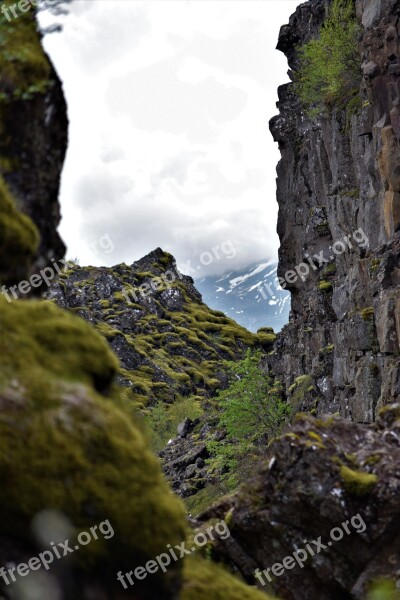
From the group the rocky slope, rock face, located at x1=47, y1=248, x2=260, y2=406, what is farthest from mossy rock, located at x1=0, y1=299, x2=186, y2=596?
rock face, located at x1=47, y1=248, x2=260, y2=406

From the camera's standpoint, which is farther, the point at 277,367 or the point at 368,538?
the point at 277,367

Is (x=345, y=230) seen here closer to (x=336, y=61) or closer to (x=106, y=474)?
(x=336, y=61)

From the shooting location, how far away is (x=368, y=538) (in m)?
13.9

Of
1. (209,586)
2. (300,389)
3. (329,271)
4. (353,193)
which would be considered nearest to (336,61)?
(353,193)

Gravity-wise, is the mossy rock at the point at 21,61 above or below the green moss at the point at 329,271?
below

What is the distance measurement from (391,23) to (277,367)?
1966 inches

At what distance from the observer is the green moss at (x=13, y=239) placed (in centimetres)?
1019

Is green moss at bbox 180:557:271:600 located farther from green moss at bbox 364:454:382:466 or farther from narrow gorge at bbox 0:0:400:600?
green moss at bbox 364:454:382:466

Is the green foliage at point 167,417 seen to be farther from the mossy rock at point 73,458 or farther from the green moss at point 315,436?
the mossy rock at point 73,458

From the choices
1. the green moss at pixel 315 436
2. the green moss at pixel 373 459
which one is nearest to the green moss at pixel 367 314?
the green moss at pixel 373 459

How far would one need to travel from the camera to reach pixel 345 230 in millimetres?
62969

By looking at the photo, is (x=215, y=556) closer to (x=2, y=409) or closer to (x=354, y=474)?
(x=354, y=474)

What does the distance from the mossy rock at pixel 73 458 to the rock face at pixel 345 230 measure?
34183 millimetres

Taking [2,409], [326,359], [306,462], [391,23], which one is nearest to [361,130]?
[391,23]
